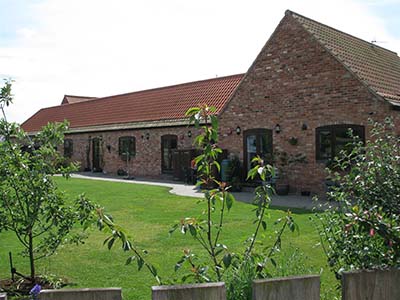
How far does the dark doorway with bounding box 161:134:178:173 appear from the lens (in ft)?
77.4

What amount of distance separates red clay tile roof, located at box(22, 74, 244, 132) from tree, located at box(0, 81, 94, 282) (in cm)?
1672

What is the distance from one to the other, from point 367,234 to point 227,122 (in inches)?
623

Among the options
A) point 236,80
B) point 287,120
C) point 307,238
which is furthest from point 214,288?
point 236,80

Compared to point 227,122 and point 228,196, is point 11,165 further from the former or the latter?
point 227,122

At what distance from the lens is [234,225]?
952cm

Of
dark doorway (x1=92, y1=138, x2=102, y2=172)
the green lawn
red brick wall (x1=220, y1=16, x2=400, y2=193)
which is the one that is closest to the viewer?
the green lawn

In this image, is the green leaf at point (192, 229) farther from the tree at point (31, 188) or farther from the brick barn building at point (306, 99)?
the brick barn building at point (306, 99)

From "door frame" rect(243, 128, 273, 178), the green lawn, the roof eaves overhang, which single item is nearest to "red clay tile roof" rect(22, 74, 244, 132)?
the roof eaves overhang

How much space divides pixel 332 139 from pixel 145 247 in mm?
9507

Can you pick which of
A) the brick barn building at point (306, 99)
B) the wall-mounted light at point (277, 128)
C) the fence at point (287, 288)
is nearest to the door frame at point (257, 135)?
the brick barn building at point (306, 99)

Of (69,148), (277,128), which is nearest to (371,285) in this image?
(277,128)

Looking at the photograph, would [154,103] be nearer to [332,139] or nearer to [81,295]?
[332,139]

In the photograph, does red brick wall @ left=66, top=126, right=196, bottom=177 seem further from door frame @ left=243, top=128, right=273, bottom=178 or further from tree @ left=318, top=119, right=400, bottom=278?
tree @ left=318, top=119, right=400, bottom=278

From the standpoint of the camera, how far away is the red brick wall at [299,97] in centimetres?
1448
